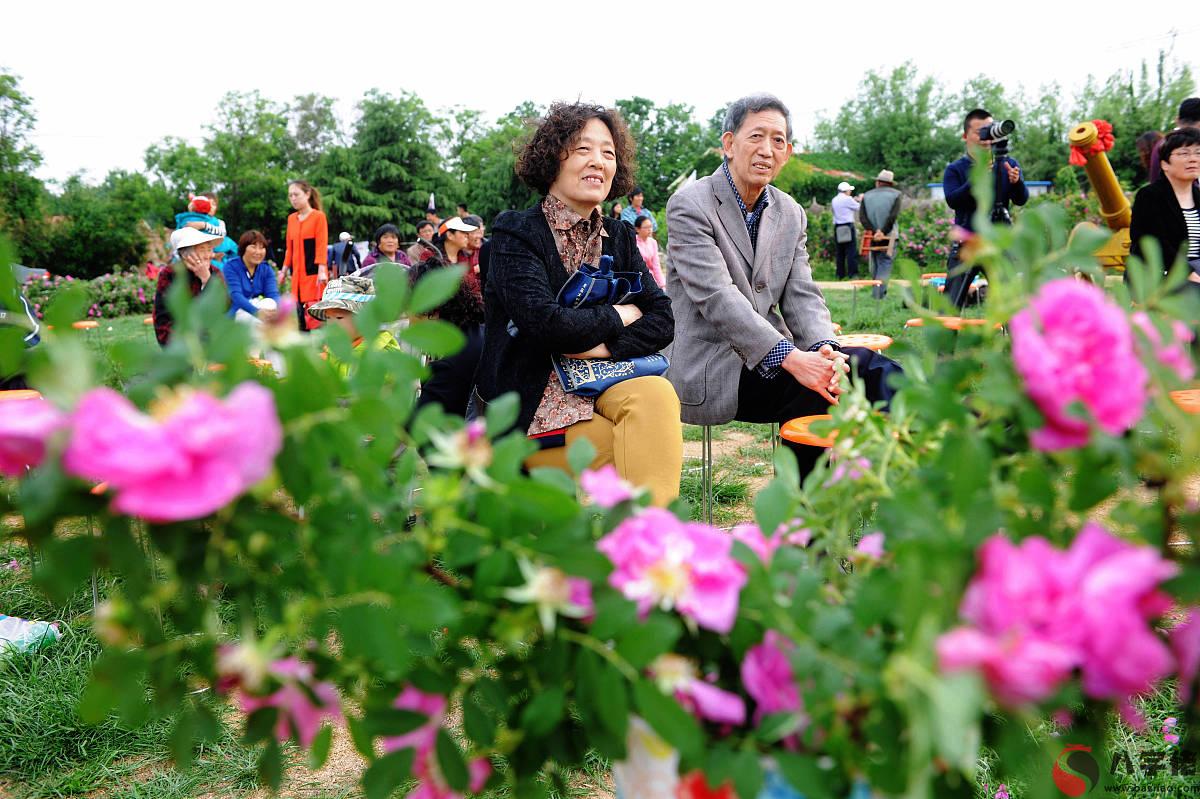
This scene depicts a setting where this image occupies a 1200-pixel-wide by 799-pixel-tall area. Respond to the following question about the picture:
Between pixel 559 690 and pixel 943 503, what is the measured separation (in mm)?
341

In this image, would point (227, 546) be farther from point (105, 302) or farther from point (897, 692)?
point (105, 302)

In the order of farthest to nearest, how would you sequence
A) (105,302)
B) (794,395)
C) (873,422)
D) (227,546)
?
1. (105,302)
2. (794,395)
3. (873,422)
4. (227,546)

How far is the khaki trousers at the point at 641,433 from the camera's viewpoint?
2609 millimetres

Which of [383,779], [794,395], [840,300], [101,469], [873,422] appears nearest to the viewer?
[101,469]

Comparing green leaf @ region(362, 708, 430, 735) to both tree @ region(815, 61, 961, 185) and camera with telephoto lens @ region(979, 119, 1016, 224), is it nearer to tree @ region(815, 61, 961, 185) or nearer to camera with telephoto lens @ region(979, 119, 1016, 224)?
camera with telephoto lens @ region(979, 119, 1016, 224)

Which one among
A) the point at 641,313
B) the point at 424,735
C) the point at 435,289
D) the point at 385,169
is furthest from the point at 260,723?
the point at 385,169

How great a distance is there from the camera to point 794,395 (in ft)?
9.95

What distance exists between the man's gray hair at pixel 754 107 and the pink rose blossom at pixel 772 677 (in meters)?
2.68

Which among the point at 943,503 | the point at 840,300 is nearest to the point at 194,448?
the point at 943,503

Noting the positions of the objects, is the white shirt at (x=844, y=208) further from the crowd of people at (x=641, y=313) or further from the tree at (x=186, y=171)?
the tree at (x=186, y=171)

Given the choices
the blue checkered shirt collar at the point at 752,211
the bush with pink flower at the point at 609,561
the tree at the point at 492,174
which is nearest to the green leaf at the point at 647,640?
the bush with pink flower at the point at 609,561

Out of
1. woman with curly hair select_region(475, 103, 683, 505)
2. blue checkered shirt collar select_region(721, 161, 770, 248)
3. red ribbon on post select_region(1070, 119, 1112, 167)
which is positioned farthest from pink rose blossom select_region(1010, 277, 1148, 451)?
red ribbon on post select_region(1070, 119, 1112, 167)

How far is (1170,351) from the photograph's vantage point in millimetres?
656

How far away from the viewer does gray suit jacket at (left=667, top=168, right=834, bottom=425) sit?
9.68 feet
